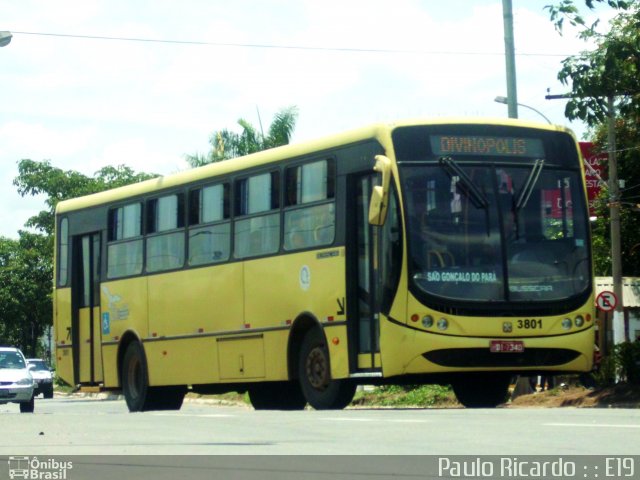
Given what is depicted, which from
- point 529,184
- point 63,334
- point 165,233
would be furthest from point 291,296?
point 63,334

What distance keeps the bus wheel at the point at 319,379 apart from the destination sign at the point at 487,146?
9.32 ft

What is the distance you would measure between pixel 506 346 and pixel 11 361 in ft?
60.2

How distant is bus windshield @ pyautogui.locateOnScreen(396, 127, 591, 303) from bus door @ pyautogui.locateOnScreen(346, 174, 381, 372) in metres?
0.76

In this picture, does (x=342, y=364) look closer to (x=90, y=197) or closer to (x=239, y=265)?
(x=239, y=265)

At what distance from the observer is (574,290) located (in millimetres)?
18766

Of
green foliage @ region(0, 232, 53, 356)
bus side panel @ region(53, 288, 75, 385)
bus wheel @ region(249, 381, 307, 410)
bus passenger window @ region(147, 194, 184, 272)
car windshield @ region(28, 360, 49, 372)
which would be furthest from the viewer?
green foliage @ region(0, 232, 53, 356)

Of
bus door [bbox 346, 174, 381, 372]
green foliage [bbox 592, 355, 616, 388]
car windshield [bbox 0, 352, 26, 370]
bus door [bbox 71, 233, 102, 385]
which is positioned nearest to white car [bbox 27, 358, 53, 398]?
car windshield [bbox 0, 352, 26, 370]

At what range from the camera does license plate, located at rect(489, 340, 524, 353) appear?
60.2ft

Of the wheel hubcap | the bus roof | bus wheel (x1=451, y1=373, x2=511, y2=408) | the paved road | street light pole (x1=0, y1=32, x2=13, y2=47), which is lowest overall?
the paved road

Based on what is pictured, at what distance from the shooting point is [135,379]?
2483cm

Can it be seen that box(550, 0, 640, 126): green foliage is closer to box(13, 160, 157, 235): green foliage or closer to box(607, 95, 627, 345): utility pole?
box(607, 95, 627, 345): utility pole

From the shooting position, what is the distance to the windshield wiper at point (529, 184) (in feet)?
61.0
